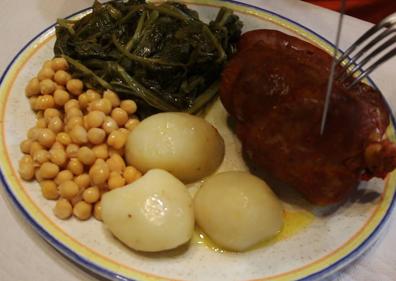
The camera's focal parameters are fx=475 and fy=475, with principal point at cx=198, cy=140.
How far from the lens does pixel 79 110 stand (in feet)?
6.86

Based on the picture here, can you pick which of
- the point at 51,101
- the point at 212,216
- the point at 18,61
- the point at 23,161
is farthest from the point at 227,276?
the point at 18,61

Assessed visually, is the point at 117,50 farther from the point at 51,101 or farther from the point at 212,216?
the point at 212,216

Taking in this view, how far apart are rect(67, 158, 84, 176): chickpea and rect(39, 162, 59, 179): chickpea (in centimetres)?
6

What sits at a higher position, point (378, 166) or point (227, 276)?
point (378, 166)

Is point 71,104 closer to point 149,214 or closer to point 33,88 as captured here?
point 33,88

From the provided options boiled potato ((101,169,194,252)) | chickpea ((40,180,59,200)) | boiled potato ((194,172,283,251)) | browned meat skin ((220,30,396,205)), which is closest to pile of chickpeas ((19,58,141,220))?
chickpea ((40,180,59,200))

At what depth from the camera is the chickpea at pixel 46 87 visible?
2084 mm

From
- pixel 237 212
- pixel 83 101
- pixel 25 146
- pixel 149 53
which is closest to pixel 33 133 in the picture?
pixel 25 146

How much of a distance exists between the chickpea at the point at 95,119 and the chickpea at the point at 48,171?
24cm

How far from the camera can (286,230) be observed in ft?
6.06

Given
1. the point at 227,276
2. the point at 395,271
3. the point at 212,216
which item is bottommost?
the point at 395,271

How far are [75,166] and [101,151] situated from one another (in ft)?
0.39

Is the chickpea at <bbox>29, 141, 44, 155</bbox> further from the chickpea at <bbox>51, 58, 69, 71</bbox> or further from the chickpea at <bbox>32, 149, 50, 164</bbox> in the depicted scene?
the chickpea at <bbox>51, 58, 69, 71</bbox>

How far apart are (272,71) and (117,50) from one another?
0.79m
